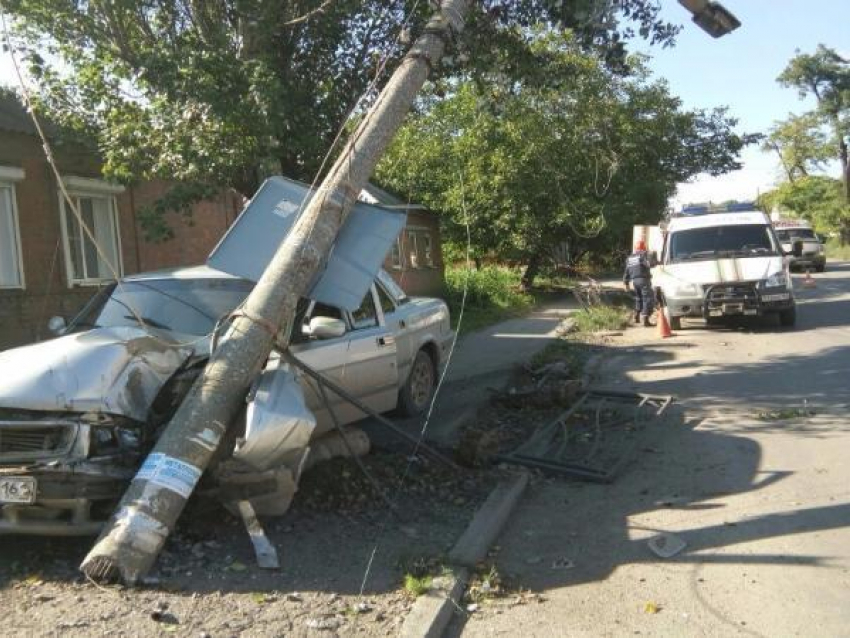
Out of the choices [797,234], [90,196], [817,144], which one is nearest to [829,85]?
[817,144]

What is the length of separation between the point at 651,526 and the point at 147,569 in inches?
122

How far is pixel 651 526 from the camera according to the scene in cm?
531

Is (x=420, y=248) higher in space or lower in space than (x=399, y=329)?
lower

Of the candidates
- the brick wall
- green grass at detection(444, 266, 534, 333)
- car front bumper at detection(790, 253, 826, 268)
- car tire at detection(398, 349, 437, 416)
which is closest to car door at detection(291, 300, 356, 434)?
car tire at detection(398, 349, 437, 416)

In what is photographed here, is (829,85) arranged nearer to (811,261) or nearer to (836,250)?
(836,250)

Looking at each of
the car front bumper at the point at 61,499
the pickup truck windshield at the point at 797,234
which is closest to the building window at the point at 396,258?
the pickup truck windshield at the point at 797,234

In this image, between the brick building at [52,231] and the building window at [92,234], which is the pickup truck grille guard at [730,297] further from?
the building window at [92,234]

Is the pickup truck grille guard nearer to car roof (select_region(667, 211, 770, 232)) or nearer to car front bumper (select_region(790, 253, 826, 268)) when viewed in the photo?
car roof (select_region(667, 211, 770, 232))

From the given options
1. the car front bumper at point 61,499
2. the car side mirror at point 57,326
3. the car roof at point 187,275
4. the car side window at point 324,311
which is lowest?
the car front bumper at point 61,499

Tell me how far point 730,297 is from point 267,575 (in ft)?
38.6

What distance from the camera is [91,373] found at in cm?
464

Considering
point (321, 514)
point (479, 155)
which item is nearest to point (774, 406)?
point (321, 514)

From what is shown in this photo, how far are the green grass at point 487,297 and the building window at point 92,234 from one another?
24.2 feet

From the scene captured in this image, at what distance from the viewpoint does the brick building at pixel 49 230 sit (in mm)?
10734
